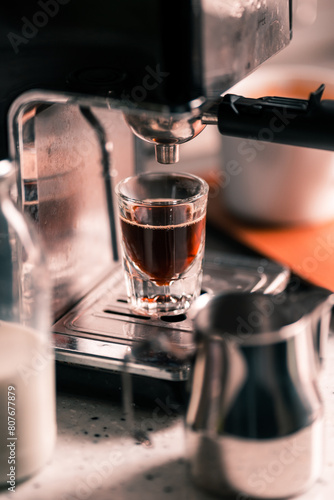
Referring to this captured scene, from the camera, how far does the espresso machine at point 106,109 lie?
0.45 m

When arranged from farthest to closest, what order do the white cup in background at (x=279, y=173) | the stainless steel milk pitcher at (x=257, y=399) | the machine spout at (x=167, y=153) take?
the white cup in background at (x=279, y=173)
the machine spout at (x=167, y=153)
the stainless steel milk pitcher at (x=257, y=399)

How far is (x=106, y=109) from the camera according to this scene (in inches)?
20.0

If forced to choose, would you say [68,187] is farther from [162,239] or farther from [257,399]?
[257,399]

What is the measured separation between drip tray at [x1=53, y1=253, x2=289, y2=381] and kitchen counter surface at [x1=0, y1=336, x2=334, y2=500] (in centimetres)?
4

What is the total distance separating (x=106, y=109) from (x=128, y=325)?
0.17m

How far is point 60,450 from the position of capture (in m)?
0.51

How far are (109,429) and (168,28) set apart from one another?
0.29 metres

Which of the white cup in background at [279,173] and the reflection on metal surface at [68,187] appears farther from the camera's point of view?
the white cup in background at [279,173]

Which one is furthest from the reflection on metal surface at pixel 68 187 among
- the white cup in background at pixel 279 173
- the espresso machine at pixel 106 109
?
the white cup in background at pixel 279 173

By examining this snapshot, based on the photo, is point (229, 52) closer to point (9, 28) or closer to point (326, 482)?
point (9, 28)

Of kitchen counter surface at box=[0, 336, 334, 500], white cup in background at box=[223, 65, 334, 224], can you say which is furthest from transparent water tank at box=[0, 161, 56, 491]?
white cup in background at box=[223, 65, 334, 224]

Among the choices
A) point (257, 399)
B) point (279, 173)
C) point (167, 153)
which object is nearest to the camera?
point (257, 399)

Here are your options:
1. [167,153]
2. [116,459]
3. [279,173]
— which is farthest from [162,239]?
[279,173]

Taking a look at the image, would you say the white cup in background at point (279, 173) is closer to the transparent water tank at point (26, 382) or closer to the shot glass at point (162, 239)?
the shot glass at point (162, 239)
